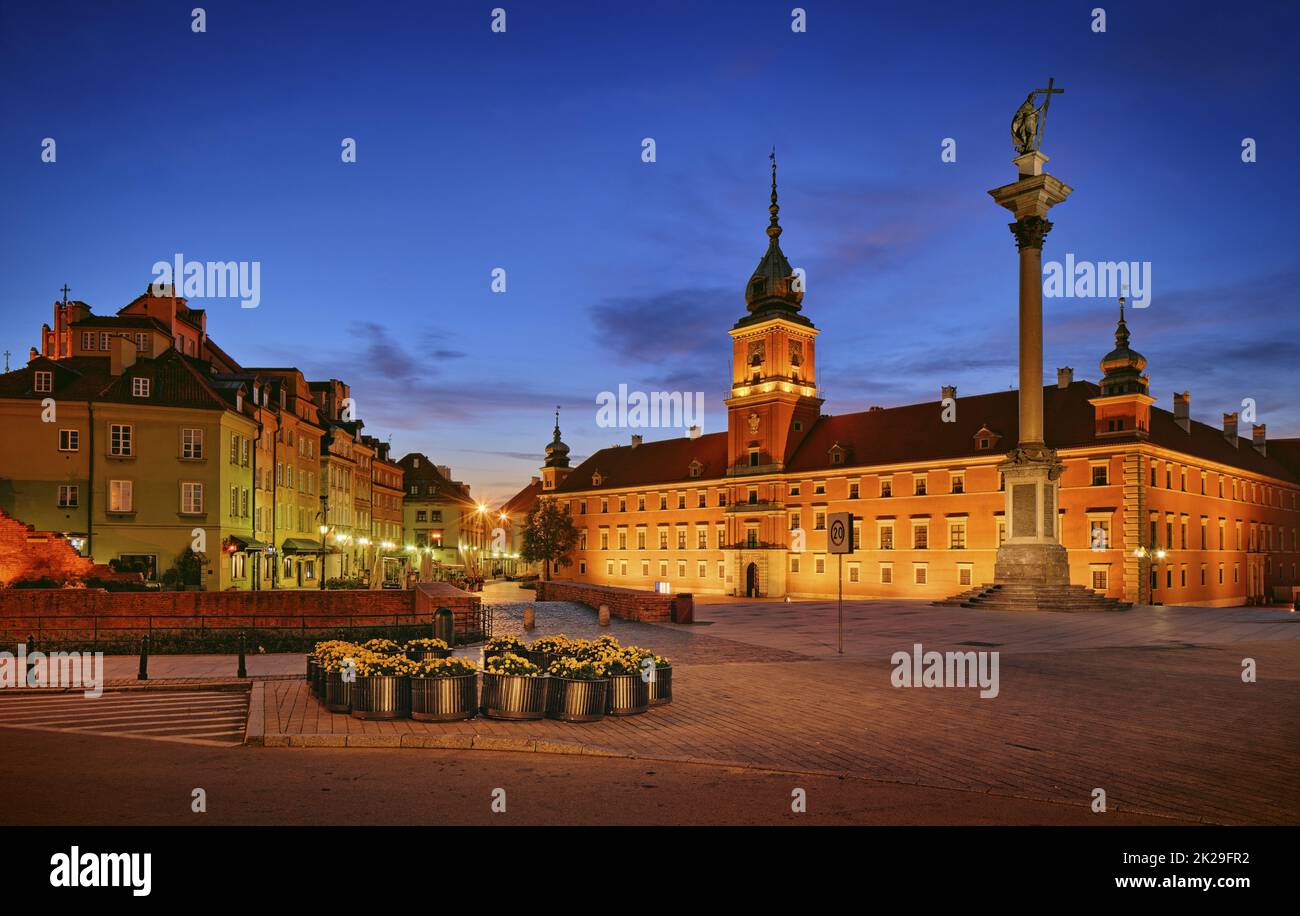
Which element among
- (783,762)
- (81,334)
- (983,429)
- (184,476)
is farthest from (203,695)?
(983,429)

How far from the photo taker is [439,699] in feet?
45.4

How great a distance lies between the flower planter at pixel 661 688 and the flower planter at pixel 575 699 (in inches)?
53.7

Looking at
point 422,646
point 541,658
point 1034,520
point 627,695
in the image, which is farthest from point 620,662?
point 1034,520

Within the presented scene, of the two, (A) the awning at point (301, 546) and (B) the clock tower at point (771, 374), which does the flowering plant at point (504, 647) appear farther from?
(B) the clock tower at point (771, 374)

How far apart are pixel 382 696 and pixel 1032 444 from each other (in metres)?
34.8

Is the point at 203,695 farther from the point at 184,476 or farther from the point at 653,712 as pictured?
the point at 184,476

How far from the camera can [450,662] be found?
14266 mm

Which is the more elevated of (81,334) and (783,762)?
(81,334)

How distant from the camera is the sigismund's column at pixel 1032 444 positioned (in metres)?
40.5

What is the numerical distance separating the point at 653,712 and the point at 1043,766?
20.1ft

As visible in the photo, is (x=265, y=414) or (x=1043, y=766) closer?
(x=1043, y=766)

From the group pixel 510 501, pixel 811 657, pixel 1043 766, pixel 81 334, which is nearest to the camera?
pixel 1043 766

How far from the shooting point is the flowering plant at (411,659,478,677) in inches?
551

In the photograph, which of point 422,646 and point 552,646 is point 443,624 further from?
point 552,646
